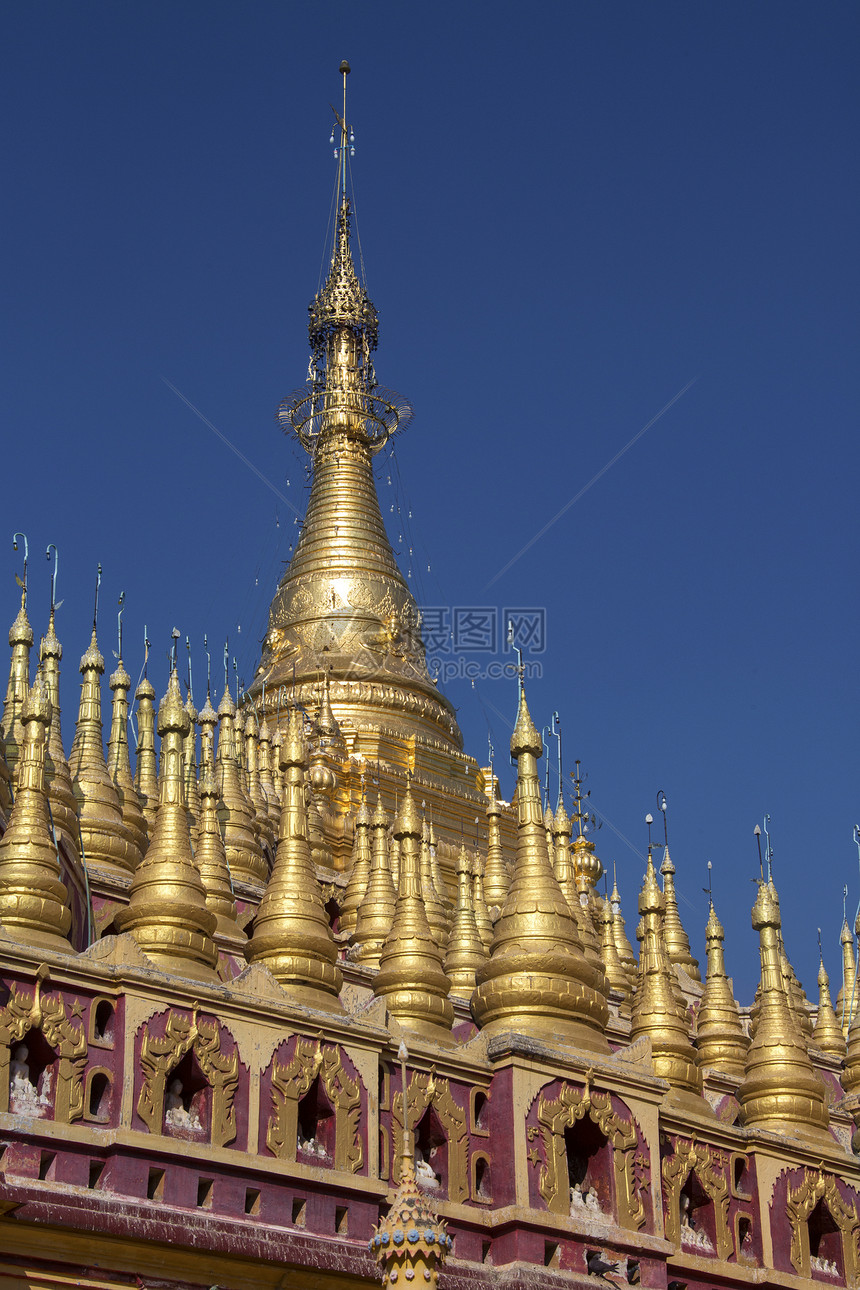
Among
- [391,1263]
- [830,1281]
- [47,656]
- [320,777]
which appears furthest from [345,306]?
[391,1263]

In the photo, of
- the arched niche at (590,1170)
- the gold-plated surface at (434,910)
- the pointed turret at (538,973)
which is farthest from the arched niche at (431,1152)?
the gold-plated surface at (434,910)

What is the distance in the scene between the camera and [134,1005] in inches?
985

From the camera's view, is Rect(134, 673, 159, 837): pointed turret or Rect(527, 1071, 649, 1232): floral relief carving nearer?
Rect(527, 1071, 649, 1232): floral relief carving

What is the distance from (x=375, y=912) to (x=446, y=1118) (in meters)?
11.8

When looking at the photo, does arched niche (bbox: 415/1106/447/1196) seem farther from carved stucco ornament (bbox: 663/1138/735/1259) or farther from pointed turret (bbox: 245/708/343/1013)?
carved stucco ornament (bbox: 663/1138/735/1259)

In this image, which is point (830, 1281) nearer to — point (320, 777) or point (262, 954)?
point (262, 954)

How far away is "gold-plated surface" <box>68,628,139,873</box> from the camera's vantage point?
35.8 metres

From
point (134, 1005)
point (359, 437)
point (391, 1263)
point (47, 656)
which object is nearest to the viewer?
point (391, 1263)

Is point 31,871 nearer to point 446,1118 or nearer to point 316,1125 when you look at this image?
point 316,1125

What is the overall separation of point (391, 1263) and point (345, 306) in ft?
177

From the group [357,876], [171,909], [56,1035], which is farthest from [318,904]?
[357,876]

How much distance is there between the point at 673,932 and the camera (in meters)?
54.6

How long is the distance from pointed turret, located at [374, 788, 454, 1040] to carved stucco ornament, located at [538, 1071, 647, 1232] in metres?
2.94

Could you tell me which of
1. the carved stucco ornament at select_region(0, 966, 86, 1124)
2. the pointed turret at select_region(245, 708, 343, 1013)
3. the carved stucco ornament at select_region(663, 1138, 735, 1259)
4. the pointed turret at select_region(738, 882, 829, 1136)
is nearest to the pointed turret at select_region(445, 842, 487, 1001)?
the pointed turret at select_region(738, 882, 829, 1136)
